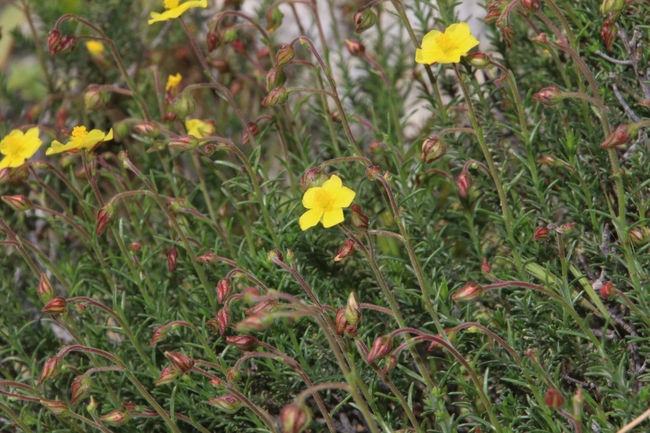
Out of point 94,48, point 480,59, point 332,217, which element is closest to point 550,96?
point 480,59

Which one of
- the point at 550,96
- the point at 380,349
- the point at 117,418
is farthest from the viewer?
the point at 117,418

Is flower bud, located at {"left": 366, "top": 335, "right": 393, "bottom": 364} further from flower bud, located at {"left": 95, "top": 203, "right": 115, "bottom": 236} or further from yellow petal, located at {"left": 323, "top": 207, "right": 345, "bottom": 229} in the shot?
flower bud, located at {"left": 95, "top": 203, "right": 115, "bottom": 236}

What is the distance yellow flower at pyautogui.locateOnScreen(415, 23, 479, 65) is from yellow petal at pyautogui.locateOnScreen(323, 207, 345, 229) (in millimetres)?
570

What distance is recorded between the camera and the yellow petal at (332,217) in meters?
1.98

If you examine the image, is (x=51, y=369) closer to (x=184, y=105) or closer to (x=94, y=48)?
(x=184, y=105)

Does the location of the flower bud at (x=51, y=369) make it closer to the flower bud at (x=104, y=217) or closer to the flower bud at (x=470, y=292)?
the flower bud at (x=104, y=217)

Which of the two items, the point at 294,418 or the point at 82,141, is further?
the point at 82,141

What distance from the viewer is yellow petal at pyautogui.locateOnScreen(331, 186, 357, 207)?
2.02 metres

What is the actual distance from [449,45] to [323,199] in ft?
2.18

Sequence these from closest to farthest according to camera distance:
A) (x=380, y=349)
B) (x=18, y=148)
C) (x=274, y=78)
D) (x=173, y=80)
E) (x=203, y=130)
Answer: (x=380, y=349)
(x=274, y=78)
(x=18, y=148)
(x=203, y=130)
(x=173, y=80)

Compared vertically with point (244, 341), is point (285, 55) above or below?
above

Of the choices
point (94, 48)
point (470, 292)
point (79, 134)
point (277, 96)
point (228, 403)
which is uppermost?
point (94, 48)

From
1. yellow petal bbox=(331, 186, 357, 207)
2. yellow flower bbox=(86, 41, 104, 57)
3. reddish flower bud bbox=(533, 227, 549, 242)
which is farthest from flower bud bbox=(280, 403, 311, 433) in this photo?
yellow flower bbox=(86, 41, 104, 57)

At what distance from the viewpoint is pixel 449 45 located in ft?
7.16
